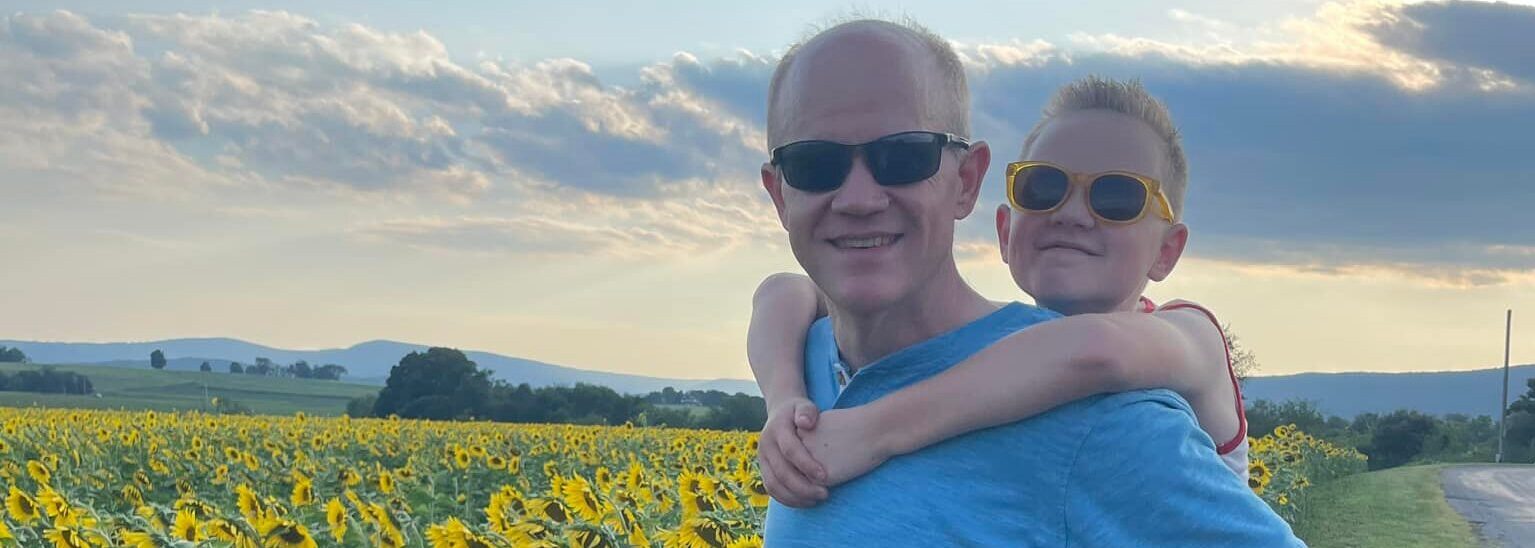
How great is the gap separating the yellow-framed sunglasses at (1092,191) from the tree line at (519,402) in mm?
24540

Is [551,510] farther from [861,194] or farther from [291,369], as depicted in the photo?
[291,369]

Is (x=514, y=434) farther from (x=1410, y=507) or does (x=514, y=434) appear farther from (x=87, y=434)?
(x=1410, y=507)

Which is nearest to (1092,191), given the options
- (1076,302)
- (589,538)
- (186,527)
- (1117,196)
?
(1117,196)

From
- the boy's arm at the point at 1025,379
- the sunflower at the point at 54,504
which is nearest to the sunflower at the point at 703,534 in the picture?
the boy's arm at the point at 1025,379

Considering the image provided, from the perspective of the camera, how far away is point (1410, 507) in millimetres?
17188

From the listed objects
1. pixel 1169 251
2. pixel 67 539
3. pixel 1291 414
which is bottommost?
pixel 67 539

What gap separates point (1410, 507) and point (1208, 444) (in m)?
17.3

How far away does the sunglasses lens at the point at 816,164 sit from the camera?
5.74 feet

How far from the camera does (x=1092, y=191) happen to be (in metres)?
2.63

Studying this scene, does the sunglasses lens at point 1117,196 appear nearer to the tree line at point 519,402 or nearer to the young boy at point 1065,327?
the young boy at point 1065,327

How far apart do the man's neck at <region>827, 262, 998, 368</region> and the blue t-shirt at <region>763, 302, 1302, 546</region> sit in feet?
0.57

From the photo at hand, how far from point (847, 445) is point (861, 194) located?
31cm

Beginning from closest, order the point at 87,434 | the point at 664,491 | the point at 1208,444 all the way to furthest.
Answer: the point at 1208,444, the point at 664,491, the point at 87,434

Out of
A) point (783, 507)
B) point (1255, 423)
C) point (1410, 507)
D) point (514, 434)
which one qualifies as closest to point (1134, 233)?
point (783, 507)
